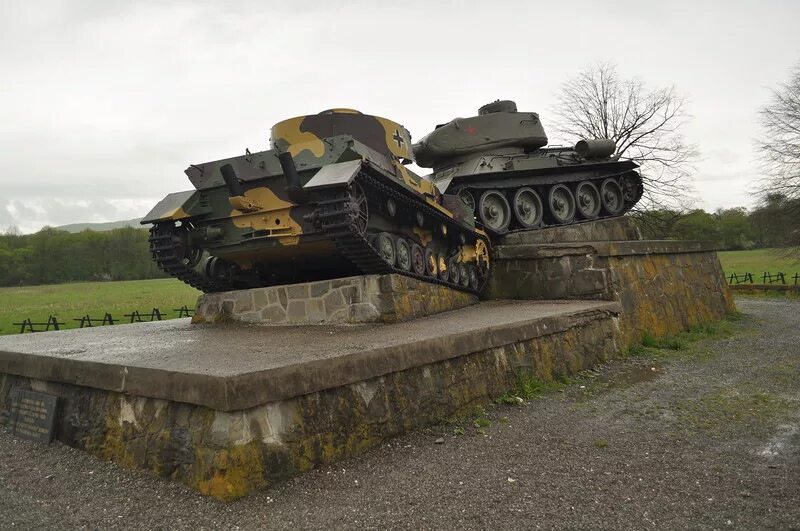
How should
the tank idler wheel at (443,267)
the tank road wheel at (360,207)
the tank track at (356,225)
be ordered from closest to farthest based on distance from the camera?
the tank track at (356,225)
the tank road wheel at (360,207)
the tank idler wheel at (443,267)

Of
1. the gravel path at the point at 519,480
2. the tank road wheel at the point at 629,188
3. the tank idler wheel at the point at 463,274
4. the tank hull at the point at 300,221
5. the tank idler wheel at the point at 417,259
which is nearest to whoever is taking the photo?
the gravel path at the point at 519,480

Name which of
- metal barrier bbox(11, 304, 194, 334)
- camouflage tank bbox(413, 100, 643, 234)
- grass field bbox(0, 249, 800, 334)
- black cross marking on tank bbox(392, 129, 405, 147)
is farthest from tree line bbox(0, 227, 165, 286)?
black cross marking on tank bbox(392, 129, 405, 147)

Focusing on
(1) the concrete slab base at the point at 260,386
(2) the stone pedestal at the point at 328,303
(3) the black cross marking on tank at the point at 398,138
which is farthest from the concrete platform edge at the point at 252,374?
(3) the black cross marking on tank at the point at 398,138

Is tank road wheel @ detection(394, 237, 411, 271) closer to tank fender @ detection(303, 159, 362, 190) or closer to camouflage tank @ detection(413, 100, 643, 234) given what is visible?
tank fender @ detection(303, 159, 362, 190)

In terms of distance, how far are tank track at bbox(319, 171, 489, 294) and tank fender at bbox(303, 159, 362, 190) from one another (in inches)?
7.2

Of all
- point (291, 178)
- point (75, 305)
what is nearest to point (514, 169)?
point (291, 178)

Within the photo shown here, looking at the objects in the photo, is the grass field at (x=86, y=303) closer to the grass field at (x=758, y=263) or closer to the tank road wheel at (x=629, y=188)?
the grass field at (x=758, y=263)

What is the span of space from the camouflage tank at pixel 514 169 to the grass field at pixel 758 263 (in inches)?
496

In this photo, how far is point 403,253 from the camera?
771 cm

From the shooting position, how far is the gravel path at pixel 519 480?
9.45 feet

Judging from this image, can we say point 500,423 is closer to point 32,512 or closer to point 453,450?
point 453,450

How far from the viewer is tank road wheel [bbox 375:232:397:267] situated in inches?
280

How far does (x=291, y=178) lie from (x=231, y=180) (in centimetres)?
86

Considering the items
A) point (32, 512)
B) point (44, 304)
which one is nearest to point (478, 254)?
point (32, 512)
